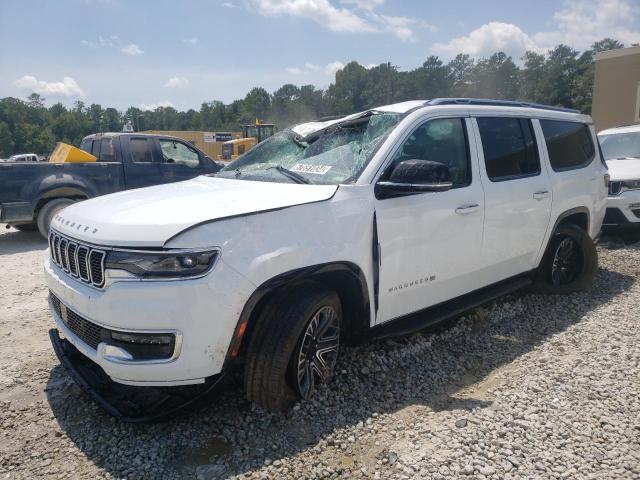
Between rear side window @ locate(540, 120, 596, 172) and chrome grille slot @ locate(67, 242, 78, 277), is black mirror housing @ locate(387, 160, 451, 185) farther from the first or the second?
rear side window @ locate(540, 120, 596, 172)

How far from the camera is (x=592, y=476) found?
2.33m

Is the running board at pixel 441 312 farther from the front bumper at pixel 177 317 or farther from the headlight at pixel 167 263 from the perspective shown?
the headlight at pixel 167 263

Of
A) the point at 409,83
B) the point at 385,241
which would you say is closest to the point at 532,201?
the point at 385,241

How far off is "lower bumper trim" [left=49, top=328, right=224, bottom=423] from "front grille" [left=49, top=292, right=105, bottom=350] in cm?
30

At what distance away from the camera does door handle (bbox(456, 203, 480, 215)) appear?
3.49 metres

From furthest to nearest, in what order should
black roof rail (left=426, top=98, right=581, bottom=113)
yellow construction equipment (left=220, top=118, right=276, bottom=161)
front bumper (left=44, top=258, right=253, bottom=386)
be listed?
yellow construction equipment (left=220, top=118, right=276, bottom=161) → black roof rail (left=426, top=98, right=581, bottom=113) → front bumper (left=44, top=258, right=253, bottom=386)

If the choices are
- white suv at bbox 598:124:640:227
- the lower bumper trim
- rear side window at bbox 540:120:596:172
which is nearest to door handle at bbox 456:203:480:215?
rear side window at bbox 540:120:596:172

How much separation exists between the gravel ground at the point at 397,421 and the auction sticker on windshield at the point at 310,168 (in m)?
1.41

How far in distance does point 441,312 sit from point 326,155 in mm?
1437

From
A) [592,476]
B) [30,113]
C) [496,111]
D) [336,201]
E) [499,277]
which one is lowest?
[592,476]

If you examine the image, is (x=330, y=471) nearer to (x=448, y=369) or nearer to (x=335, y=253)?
(x=335, y=253)

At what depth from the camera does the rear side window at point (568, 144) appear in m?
4.55

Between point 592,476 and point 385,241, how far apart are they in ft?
5.33

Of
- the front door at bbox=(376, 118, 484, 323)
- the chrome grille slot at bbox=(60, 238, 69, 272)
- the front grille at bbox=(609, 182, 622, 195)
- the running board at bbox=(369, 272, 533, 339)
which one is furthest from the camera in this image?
the front grille at bbox=(609, 182, 622, 195)
